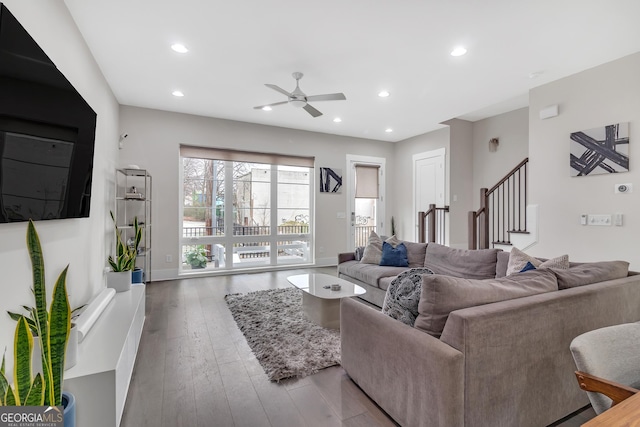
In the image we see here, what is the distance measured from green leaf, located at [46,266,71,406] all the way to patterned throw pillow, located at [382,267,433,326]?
1599mm

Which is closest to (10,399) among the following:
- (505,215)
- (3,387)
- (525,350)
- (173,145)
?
(3,387)

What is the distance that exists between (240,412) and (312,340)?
97 cm

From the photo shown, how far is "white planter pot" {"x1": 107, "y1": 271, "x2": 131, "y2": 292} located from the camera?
118 inches

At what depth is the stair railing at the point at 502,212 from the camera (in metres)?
4.51

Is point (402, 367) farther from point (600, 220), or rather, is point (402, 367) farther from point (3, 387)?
point (600, 220)

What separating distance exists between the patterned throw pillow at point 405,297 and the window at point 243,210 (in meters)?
4.18

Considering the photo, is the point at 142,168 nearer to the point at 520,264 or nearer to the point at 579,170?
the point at 520,264

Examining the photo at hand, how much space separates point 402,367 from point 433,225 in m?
4.26

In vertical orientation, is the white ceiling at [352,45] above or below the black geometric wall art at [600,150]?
above

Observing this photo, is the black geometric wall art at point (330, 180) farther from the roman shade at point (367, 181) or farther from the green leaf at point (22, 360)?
the green leaf at point (22, 360)

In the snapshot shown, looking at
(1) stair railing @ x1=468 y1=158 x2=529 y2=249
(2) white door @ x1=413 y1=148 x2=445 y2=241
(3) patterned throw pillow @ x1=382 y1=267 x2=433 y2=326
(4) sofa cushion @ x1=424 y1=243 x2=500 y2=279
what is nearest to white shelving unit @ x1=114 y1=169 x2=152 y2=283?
(3) patterned throw pillow @ x1=382 y1=267 x2=433 y2=326

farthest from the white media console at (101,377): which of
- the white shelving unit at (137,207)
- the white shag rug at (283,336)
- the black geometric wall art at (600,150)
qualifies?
the black geometric wall art at (600,150)

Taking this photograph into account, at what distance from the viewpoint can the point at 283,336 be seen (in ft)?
9.08

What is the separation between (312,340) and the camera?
268cm
